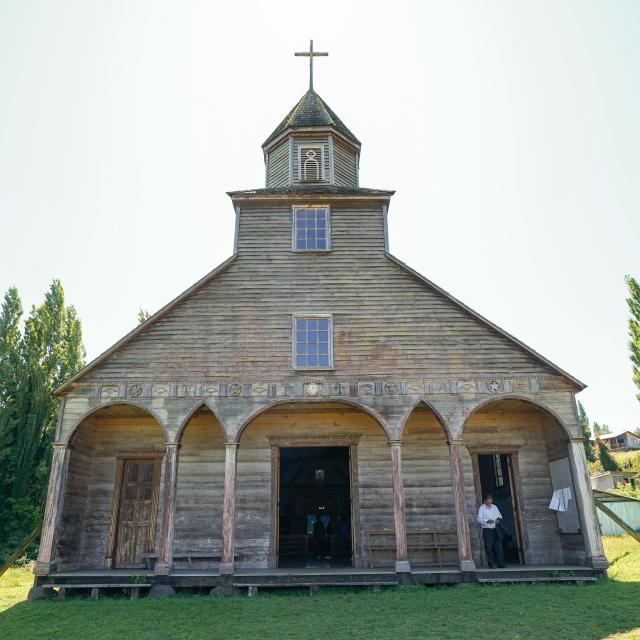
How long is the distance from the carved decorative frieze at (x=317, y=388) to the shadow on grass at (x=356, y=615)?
4256 mm

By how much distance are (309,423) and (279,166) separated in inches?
362

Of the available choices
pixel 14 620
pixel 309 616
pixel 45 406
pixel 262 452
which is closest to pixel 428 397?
pixel 262 452

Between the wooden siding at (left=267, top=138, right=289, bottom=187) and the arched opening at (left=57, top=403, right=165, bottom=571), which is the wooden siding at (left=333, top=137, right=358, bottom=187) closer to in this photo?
the wooden siding at (left=267, top=138, right=289, bottom=187)

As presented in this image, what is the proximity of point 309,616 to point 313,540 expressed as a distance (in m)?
11.6

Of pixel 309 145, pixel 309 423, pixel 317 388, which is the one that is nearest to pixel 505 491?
pixel 309 423

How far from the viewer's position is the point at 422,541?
1325 cm

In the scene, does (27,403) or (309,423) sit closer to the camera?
(309,423)

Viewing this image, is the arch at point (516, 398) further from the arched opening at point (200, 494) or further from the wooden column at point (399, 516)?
the arched opening at point (200, 494)

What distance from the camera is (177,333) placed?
13.2 m

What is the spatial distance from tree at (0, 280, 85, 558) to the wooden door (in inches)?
363

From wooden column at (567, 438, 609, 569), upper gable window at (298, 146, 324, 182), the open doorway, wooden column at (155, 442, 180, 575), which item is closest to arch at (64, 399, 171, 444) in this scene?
wooden column at (155, 442, 180, 575)

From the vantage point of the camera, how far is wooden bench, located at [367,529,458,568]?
1309cm

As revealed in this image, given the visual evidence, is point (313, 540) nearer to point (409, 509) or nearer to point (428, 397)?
point (409, 509)

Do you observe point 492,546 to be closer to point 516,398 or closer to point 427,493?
point 427,493
